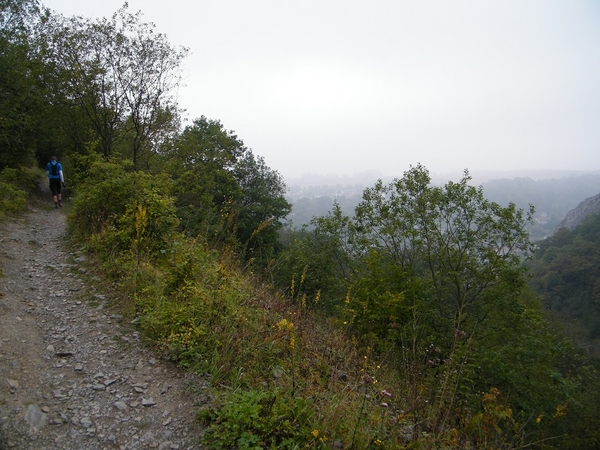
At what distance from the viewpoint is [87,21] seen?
536 inches

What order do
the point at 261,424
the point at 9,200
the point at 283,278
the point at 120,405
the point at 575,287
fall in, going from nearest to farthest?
the point at 261,424, the point at 120,405, the point at 9,200, the point at 283,278, the point at 575,287

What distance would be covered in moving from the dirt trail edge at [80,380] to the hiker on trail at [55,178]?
779 cm

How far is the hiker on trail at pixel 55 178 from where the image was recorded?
11.9 metres

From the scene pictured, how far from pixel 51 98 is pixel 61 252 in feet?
37.4

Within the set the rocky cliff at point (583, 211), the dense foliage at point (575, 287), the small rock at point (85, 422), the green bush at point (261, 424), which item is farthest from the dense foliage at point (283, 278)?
the rocky cliff at point (583, 211)

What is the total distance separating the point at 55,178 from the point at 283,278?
9.26m

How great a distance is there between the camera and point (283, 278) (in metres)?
14.2

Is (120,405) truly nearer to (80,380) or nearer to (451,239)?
(80,380)

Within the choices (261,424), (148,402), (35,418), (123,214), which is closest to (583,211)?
(123,214)

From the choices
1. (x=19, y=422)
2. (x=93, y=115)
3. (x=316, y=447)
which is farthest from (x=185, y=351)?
(x=93, y=115)

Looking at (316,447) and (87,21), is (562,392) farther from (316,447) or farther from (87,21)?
(87,21)

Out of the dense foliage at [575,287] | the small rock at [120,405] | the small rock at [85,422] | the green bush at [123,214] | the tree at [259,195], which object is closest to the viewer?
the small rock at [85,422]

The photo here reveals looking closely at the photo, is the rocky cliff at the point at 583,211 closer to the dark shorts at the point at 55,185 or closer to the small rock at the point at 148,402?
the dark shorts at the point at 55,185

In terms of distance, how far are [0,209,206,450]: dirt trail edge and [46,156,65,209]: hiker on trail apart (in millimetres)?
7787
